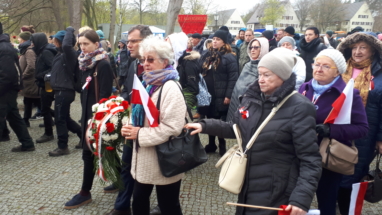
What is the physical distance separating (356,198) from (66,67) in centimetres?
405

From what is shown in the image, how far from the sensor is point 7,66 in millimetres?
4898

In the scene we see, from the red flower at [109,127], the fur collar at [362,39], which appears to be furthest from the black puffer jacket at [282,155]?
the fur collar at [362,39]

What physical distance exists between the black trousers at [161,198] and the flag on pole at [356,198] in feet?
5.21

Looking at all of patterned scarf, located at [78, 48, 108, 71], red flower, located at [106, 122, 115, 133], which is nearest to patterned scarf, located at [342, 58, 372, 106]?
red flower, located at [106, 122, 115, 133]

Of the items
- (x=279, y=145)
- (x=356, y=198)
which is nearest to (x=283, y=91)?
(x=279, y=145)

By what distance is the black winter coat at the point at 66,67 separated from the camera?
14.5ft

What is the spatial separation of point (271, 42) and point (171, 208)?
5.76m

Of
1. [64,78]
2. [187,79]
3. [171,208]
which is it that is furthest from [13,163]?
[171,208]

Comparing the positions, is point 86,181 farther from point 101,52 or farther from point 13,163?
point 13,163

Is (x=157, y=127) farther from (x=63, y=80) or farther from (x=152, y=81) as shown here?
(x=63, y=80)

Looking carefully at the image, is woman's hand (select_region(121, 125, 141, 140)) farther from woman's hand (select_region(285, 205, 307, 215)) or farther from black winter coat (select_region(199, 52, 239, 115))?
black winter coat (select_region(199, 52, 239, 115))

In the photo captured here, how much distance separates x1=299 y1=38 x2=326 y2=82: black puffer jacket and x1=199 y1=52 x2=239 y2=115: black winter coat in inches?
80.6

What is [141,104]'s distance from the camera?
8.16 ft

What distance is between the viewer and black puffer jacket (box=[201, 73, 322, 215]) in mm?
1996
